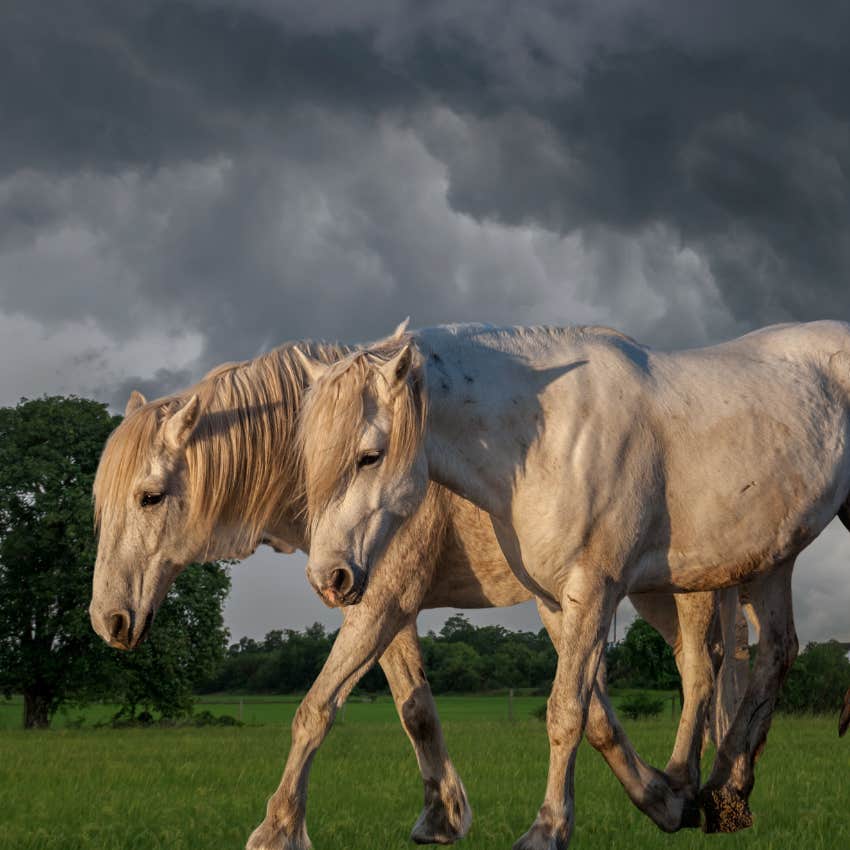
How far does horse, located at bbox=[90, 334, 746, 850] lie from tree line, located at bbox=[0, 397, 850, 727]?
23913 millimetres

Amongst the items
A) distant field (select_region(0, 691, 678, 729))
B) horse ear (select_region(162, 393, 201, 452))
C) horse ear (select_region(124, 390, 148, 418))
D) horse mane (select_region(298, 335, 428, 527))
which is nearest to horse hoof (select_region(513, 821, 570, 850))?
horse mane (select_region(298, 335, 428, 527))

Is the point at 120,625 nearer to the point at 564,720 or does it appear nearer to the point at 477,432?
the point at 477,432

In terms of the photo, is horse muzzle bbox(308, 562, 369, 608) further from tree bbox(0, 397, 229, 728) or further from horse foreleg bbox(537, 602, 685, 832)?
tree bbox(0, 397, 229, 728)

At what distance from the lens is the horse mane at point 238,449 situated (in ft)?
17.3

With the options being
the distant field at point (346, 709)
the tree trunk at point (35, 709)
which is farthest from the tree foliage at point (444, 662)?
the tree trunk at point (35, 709)

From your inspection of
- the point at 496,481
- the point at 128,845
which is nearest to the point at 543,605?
the point at 496,481

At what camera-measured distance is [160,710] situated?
3222cm

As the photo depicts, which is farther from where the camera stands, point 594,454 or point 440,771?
point 440,771

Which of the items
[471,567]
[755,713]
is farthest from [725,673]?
[471,567]

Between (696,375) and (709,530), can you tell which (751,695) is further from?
(696,375)

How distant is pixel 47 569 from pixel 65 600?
3.54 ft

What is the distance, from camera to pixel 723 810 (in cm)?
550

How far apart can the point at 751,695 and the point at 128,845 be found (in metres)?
3.56

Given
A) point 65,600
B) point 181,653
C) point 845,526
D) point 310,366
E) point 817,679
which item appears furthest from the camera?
point 817,679
